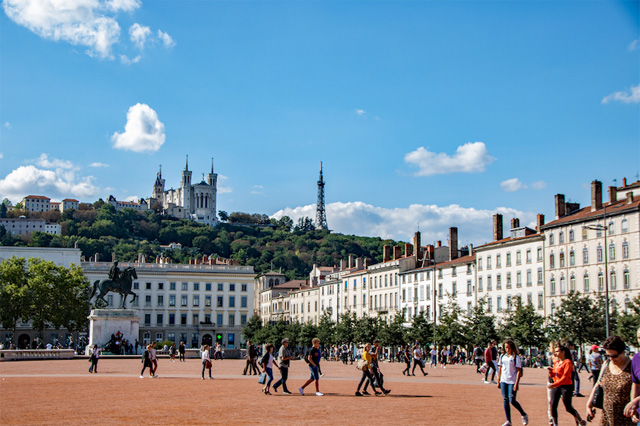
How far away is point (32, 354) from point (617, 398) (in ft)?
178

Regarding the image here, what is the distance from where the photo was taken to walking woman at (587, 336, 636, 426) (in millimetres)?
10305

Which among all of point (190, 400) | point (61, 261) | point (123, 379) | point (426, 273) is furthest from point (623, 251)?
point (61, 261)

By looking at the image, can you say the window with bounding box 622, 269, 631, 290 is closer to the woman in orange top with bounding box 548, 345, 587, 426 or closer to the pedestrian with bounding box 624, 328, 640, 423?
the woman in orange top with bounding box 548, 345, 587, 426

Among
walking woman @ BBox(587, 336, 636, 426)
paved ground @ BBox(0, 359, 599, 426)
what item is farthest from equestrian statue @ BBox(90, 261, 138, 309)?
walking woman @ BBox(587, 336, 636, 426)

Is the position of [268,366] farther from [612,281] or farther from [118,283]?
[612,281]

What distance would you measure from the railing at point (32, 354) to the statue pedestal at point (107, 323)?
2441mm

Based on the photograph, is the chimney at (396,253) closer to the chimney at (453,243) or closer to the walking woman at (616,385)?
the chimney at (453,243)

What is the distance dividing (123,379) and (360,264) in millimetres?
93449

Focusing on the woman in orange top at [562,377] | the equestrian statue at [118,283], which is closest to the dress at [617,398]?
the woman in orange top at [562,377]

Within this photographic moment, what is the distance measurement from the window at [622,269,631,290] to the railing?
45.2 meters

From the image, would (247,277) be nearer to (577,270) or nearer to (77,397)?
(577,270)

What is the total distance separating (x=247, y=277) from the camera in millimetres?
119000

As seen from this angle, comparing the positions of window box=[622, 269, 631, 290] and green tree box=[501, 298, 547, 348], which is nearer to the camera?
green tree box=[501, 298, 547, 348]

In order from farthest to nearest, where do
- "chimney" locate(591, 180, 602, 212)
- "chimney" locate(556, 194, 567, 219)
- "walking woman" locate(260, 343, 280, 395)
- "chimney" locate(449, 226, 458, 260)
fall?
1. "chimney" locate(449, 226, 458, 260)
2. "chimney" locate(556, 194, 567, 219)
3. "chimney" locate(591, 180, 602, 212)
4. "walking woman" locate(260, 343, 280, 395)
